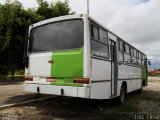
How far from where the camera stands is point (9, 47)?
23547 millimetres

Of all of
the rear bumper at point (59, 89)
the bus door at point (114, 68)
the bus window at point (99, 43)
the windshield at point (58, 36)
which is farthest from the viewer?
the bus door at point (114, 68)

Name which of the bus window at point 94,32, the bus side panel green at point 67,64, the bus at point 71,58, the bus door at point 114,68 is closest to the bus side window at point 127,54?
the bus door at point 114,68

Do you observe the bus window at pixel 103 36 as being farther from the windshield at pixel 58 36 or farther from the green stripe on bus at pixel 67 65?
the green stripe on bus at pixel 67 65

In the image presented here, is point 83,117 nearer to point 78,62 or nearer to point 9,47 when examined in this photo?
point 78,62

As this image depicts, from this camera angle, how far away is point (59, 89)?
834cm

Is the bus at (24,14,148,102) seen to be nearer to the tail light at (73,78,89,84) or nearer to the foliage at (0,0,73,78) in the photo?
the tail light at (73,78,89,84)

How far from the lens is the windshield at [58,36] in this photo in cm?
839

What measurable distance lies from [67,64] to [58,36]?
3.76 feet

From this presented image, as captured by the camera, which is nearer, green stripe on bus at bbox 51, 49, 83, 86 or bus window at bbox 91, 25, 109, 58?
green stripe on bus at bbox 51, 49, 83, 86

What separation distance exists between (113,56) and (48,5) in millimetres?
18814

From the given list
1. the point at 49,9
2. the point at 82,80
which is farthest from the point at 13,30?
the point at 82,80

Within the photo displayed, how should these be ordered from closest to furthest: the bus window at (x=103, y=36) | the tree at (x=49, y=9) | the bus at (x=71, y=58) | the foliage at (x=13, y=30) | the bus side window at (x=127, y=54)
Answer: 1. the bus at (x=71, y=58)
2. the bus window at (x=103, y=36)
3. the bus side window at (x=127, y=54)
4. the foliage at (x=13, y=30)
5. the tree at (x=49, y=9)

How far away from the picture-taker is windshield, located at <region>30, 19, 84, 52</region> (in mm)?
8391

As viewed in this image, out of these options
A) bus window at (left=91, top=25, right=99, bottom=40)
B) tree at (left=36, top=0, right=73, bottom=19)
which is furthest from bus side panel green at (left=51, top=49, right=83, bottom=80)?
tree at (left=36, top=0, right=73, bottom=19)
